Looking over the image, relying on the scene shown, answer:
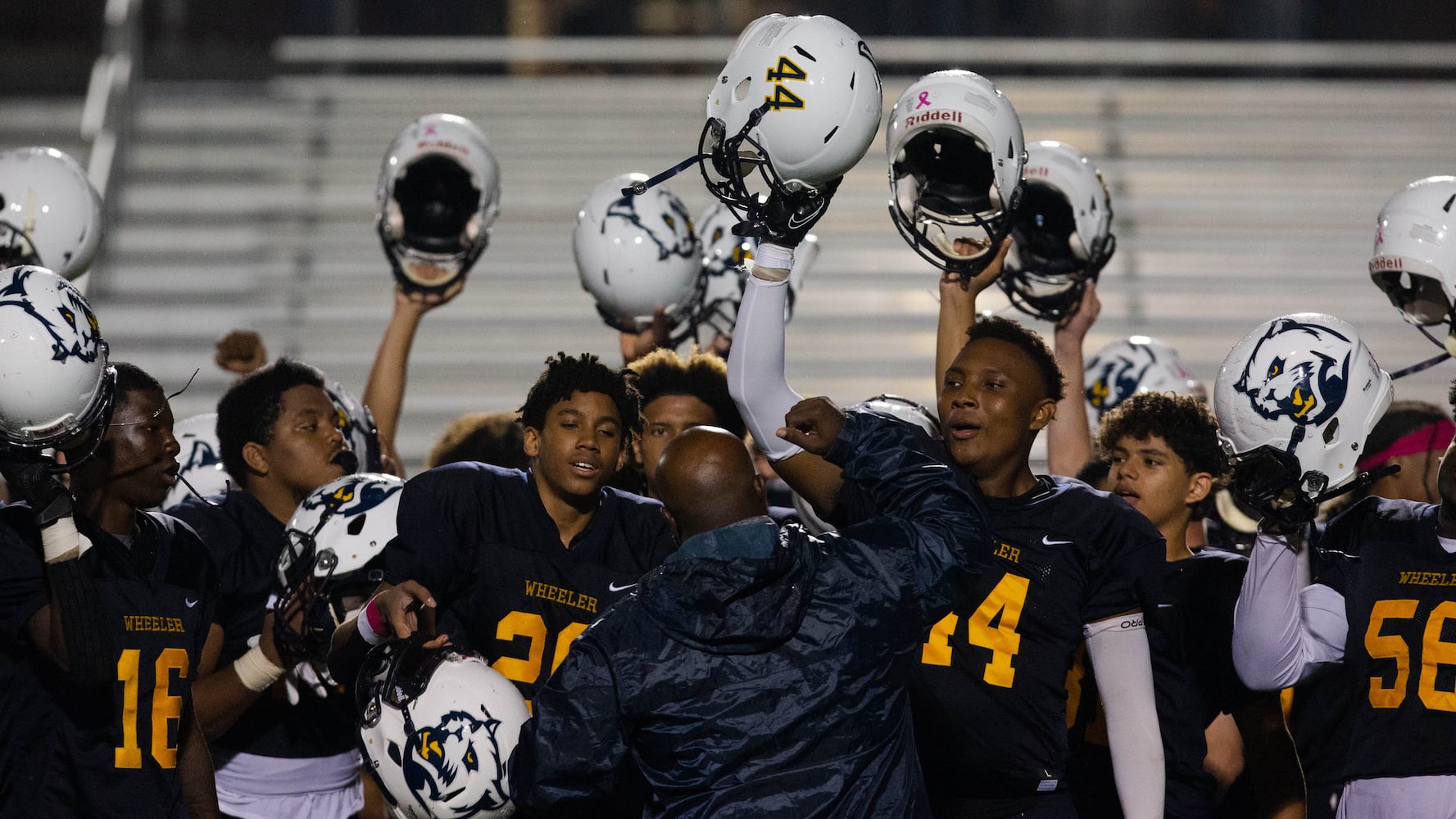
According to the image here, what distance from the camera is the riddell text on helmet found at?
3467mm

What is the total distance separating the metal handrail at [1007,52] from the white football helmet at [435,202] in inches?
218

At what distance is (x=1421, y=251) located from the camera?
3.49 meters

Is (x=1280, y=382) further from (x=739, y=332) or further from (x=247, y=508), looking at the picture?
(x=247, y=508)

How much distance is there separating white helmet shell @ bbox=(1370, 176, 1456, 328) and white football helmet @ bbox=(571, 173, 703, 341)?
1.90 meters

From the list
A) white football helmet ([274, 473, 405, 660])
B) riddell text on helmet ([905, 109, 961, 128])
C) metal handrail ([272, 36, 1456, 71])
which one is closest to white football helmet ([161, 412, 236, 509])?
white football helmet ([274, 473, 405, 660])

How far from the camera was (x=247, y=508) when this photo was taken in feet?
12.3

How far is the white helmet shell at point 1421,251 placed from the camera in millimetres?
3469

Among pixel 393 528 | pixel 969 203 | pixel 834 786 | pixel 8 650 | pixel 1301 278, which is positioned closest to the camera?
pixel 834 786

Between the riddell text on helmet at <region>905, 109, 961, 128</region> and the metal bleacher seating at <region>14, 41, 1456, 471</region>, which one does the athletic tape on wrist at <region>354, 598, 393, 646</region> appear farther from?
the metal bleacher seating at <region>14, 41, 1456, 471</region>

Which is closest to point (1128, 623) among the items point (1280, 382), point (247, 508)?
point (1280, 382)

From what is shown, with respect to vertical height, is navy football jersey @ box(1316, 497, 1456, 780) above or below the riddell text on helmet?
below

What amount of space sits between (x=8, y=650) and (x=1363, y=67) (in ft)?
31.2

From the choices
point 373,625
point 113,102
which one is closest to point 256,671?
point 373,625

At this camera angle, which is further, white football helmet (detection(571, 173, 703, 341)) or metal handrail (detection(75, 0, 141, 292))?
metal handrail (detection(75, 0, 141, 292))
